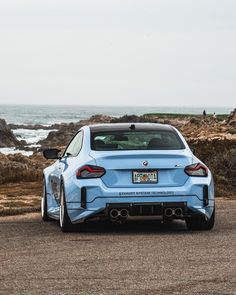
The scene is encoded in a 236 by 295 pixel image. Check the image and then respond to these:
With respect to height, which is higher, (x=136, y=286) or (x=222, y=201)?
(x=136, y=286)

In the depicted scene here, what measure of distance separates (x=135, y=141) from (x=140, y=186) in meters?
1.32

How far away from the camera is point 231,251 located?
1014cm

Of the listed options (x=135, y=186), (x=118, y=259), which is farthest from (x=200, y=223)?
(x=118, y=259)

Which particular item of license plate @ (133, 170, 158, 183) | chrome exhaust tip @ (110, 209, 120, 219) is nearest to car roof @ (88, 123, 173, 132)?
license plate @ (133, 170, 158, 183)

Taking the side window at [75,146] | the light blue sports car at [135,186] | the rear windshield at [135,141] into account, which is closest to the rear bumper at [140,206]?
the light blue sports car at [135,186]

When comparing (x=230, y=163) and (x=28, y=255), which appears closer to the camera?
(x=28, y=255)

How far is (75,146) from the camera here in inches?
532

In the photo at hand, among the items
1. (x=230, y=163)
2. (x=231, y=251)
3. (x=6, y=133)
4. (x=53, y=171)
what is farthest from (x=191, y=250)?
(x=6, y=133)

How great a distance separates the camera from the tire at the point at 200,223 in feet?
40.8

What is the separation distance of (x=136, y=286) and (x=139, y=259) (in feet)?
5.63

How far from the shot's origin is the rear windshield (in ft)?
41.0

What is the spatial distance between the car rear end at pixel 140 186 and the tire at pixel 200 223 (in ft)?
0.81

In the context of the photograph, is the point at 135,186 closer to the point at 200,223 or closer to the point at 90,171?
the point at 90,171

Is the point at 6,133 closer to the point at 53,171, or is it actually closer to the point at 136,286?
the point at 53,171
